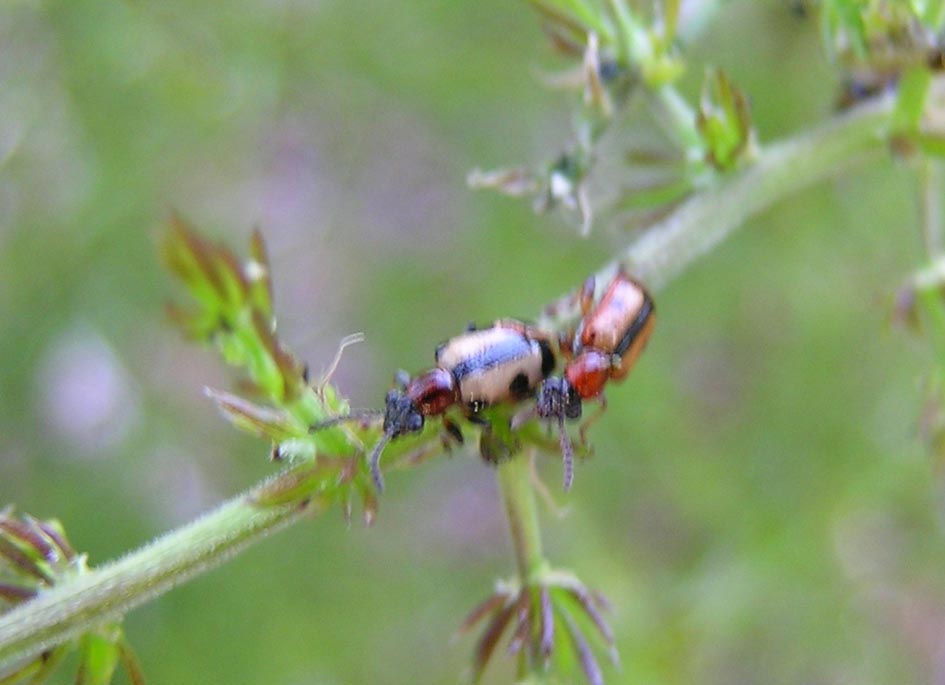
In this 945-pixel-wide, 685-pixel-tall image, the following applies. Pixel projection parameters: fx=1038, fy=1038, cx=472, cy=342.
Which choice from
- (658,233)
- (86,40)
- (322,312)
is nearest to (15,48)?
(86,40)

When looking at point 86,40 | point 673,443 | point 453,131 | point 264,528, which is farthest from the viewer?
point 453,131

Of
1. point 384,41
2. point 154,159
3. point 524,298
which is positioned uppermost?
point 384,41

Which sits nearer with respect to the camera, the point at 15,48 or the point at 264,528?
the point at 264,528

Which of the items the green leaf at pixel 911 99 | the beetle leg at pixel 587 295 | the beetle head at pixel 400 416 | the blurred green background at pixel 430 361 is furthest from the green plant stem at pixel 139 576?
the blurred green background at pixel 430 361

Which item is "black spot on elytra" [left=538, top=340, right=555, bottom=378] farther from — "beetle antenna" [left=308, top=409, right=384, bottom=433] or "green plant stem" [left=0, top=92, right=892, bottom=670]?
"beetle antenna" [left=308, top=409, right=384, bottom=433]

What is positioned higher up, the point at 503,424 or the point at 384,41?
the point at 384,41

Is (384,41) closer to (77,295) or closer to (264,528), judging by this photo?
(77,295)

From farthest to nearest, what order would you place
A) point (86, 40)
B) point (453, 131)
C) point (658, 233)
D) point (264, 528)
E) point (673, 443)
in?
1. point (453, 131)
2. point (673, 443)
3. point (86, 40)
4. point (658, 233)
5. point (264, 528)
